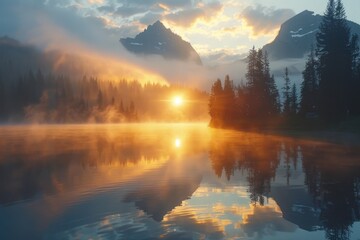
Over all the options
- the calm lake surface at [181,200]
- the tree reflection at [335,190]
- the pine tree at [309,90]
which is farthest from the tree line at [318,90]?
the calm lake surface at [181,200]

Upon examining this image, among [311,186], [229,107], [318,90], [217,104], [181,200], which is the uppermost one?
[318,90]

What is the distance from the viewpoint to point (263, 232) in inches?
562

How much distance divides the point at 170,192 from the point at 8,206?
8.39m

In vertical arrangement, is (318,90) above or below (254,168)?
above

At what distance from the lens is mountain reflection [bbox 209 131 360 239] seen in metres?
15.9

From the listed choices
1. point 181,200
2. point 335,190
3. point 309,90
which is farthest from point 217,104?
point 181,200

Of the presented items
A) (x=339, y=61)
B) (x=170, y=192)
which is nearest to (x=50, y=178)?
(x=170, y=192)

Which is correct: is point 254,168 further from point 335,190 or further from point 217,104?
point 217,104

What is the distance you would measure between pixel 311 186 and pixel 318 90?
59.3m

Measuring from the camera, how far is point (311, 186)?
894 inches

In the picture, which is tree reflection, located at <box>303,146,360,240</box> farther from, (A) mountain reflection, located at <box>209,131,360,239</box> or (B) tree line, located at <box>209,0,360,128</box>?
(B) tree line, located at <box>209,0,360,128</box>

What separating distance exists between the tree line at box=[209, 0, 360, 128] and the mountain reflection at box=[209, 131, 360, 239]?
3639 cm

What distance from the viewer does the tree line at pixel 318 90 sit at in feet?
235

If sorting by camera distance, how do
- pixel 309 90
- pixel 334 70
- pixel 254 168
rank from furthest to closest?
pixel 309 90
pixel 334 70
pixel 254 168
